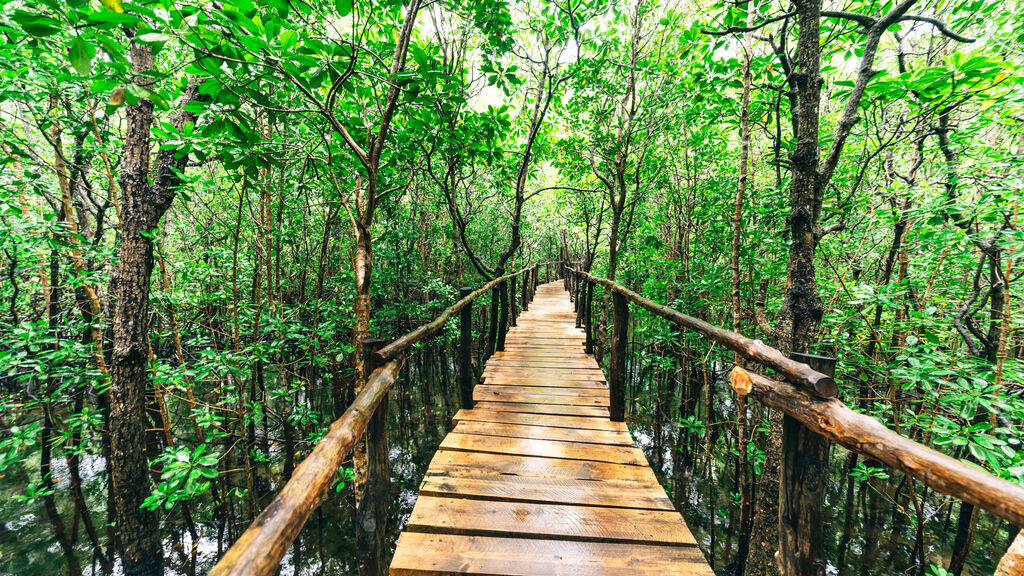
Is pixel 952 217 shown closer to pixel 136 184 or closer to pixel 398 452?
pixel 136 184

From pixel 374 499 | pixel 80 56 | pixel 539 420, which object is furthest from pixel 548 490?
pixel 80 56

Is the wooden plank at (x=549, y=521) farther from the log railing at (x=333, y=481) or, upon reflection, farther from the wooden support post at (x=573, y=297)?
the wooden support post at (x=573, y=297)

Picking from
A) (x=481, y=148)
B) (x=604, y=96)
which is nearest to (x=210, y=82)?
(x=481, y=148)

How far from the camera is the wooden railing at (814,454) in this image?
825mm

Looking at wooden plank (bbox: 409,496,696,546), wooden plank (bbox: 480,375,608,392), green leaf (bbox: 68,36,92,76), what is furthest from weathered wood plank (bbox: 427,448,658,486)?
green leaf (bbox: 68,36,92,76)

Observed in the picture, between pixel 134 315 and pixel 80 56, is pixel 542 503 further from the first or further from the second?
pixel 134 315

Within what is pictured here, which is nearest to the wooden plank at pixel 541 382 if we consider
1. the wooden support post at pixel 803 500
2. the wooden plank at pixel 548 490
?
the wooden plank at pixel 548 490

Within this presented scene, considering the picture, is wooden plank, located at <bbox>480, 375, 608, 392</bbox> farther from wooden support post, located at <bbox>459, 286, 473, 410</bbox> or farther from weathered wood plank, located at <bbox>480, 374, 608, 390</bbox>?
wooden support post, located at <bbox>459, 286, 473, 410</bbox>

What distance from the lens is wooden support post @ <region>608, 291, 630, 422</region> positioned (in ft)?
10.8

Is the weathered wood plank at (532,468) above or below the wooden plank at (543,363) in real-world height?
below

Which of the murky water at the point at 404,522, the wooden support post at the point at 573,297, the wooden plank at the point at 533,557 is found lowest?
the murky water at the point at 404,522

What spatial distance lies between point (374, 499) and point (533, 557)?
0.89 metres

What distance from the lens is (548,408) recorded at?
3.49 meters

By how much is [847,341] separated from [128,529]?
735cm
